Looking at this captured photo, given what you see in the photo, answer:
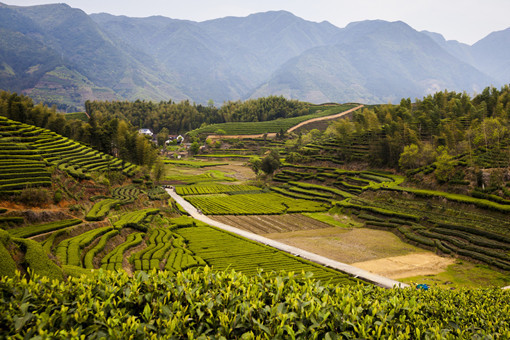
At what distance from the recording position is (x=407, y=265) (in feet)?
113

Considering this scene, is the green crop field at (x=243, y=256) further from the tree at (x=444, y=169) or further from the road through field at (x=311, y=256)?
the tree at (x=444, y=169)

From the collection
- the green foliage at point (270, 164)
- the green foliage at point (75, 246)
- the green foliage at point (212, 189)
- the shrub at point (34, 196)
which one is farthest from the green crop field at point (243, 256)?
the green foliage at point (270, 164)

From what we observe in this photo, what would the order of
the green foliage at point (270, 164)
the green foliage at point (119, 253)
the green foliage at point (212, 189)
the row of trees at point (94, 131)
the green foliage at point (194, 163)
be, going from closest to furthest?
the green foliage at point (119, 253) < the green foliage at point (212, 189) < the row of trees at point (94, 131) < the green foliage at point (270, 164) < the green foliage at point (194, 163)

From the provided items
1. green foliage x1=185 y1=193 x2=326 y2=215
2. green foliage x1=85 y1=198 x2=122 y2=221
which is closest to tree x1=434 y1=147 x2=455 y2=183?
green foliage x1=185 y1=193 x2=326 y2=215

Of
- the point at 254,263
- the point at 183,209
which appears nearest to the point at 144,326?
the point at 254,263

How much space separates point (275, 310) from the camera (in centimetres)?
781

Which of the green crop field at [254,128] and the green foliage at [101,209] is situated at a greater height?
the green crop field at [254,128]

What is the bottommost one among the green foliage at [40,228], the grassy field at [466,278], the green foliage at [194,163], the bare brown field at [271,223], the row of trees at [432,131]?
the bare brown field at [271,223]

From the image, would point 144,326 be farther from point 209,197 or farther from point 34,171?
point 209,197

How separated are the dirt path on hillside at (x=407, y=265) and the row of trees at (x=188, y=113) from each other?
15331cm

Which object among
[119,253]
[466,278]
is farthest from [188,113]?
[466,278]

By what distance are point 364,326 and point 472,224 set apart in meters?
42.5

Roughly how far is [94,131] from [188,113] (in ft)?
367

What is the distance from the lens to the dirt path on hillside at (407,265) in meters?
32.6
